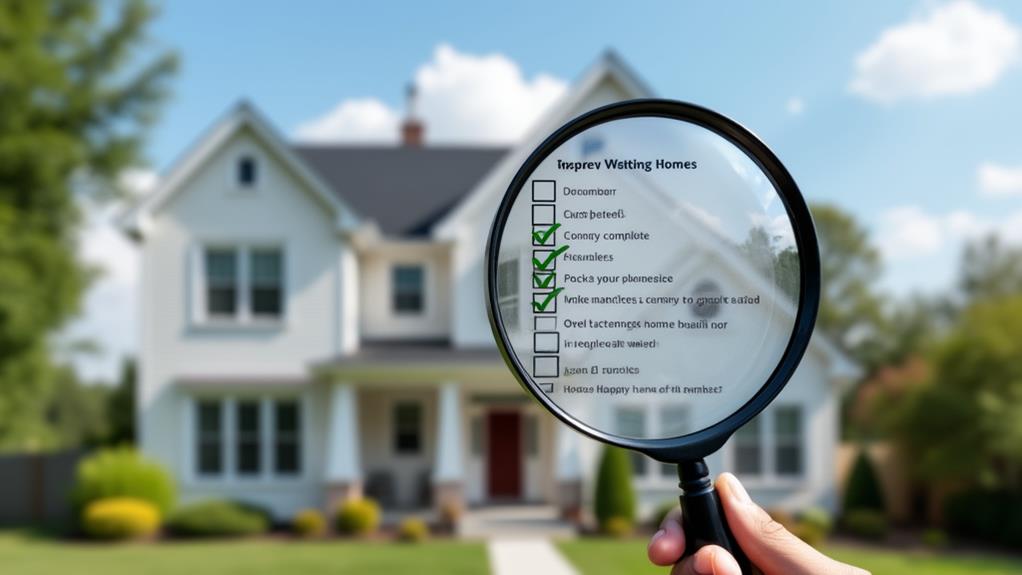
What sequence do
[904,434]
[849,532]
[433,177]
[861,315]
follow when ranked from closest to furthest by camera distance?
[849,532]
[904,434]
[433,177]
[861,315]

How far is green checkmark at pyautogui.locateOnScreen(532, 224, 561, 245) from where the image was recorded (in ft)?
6.31

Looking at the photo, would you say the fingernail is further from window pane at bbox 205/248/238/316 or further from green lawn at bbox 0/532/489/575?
window pane at bbox 205/248/238/316

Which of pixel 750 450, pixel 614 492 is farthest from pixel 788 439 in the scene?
pixel 614 492

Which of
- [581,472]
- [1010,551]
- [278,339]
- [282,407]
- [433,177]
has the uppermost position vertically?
[433,177]

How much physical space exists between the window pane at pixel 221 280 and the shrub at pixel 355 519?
5271 millimetres

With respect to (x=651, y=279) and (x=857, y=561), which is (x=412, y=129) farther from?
(x=651, y=279)

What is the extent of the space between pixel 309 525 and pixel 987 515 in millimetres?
14658

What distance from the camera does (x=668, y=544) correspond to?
170 cm

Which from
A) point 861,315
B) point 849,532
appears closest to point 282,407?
point 849,532

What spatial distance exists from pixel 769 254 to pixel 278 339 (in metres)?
18.1

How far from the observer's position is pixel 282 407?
63.4 feet

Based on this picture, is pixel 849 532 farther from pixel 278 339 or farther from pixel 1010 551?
pixel 278 339

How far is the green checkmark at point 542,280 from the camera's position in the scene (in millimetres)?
1923

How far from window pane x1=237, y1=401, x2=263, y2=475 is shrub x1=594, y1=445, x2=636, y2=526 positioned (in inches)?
305
